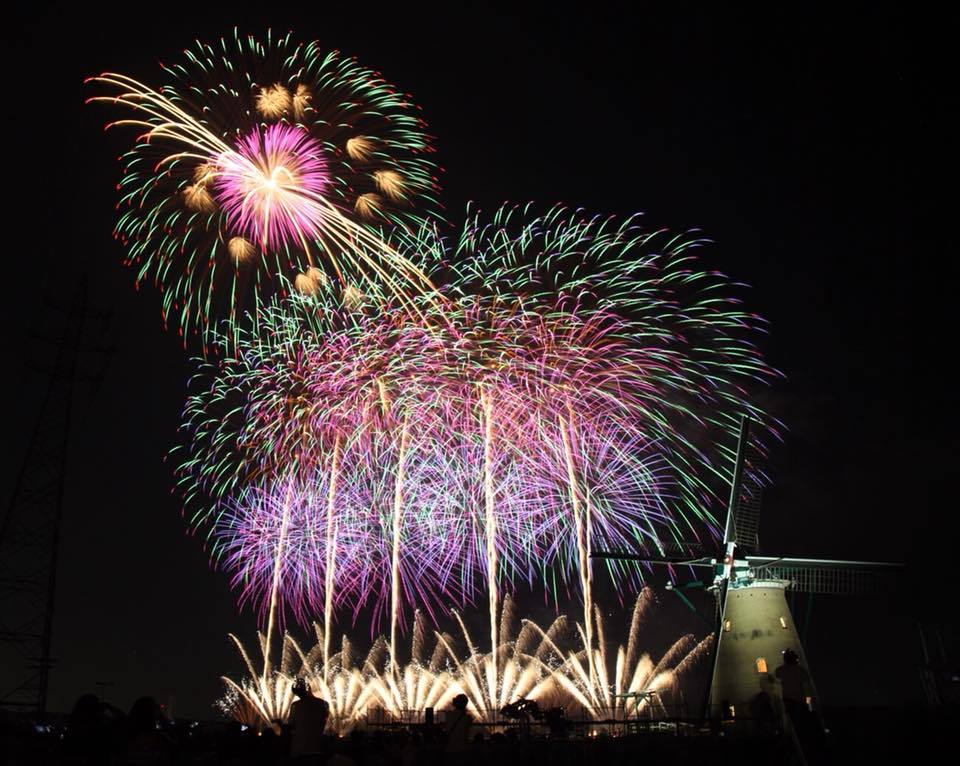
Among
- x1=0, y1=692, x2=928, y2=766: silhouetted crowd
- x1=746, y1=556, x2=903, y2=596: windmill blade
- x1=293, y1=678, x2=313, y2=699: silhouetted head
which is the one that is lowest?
x1=0, y1=692, x2=928, y2=766: silhouetted crowd

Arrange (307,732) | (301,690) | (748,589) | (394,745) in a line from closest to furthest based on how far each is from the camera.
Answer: (307,732)
(301,690)
(394,745)
(748,589)

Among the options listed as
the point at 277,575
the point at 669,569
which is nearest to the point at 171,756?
the point at 277,575

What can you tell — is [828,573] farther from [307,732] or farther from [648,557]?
[307,732]

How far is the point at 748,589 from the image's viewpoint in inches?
1451

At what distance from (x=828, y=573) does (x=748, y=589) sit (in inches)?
231

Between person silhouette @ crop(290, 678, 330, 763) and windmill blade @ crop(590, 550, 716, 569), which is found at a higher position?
windmill blade @ crop(590, 550, 716, 569)

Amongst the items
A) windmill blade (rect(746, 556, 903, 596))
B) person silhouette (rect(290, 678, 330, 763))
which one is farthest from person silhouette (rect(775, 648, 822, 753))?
windmill blade (rect(746, 556, 903, 596))

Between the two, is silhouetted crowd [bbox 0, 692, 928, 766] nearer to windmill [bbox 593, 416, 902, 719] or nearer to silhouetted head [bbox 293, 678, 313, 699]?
silhouetted head [bbox 293, 678, 313, 699]

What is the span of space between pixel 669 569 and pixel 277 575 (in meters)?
17.0

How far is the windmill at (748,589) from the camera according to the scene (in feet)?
115

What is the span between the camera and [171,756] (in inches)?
395

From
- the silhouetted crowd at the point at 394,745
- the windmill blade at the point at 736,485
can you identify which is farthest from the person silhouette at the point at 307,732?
the windmill blade at the point at 736,485

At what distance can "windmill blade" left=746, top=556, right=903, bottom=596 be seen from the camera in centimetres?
3906

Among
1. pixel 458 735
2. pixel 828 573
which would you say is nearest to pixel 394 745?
pixel 458 735
